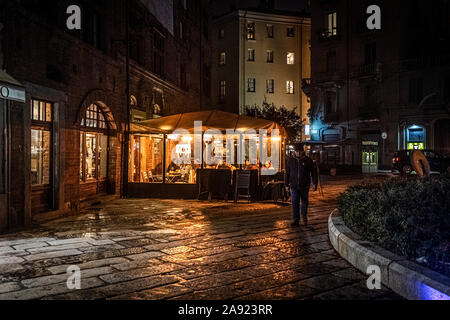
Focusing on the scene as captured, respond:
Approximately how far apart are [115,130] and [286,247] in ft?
30.2

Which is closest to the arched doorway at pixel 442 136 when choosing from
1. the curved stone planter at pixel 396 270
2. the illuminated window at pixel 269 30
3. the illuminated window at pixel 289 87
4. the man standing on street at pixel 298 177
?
the illuminated window at pixel 289 87

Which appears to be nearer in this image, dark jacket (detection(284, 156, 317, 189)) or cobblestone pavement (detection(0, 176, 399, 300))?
cobblestone pavement (detection(0, 176, 399, 300))

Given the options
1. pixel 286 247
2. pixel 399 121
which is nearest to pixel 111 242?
pixel 286 247

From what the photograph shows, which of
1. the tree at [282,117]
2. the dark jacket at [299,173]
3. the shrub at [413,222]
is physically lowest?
the shrub at [413,222]

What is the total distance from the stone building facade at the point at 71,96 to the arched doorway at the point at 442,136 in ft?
73.6

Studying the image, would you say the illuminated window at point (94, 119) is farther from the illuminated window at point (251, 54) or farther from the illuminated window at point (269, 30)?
the illuminated window at point (269, 30)

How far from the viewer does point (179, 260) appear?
5734 millimetres

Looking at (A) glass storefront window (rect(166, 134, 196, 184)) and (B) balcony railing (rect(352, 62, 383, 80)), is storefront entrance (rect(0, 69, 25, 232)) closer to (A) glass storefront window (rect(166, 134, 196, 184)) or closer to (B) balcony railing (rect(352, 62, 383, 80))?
(A) glass storefront window (rect(166, 134, 196, 184))

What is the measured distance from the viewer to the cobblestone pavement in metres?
4.44

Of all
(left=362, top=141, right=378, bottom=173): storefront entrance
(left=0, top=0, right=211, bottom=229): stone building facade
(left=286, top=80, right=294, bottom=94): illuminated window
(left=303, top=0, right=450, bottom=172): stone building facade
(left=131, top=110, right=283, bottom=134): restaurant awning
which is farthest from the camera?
(left=286, top=80, right=294, bottom=94): illuminated window

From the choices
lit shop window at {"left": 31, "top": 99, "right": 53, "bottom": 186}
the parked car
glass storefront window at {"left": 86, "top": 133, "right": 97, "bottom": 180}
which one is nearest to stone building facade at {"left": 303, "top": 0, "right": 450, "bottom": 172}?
the parked car

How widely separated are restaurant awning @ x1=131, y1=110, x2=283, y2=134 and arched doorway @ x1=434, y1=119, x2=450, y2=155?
833 inches

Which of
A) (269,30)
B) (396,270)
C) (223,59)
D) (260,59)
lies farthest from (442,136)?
(396,270)

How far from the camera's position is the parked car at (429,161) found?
79.6ft
